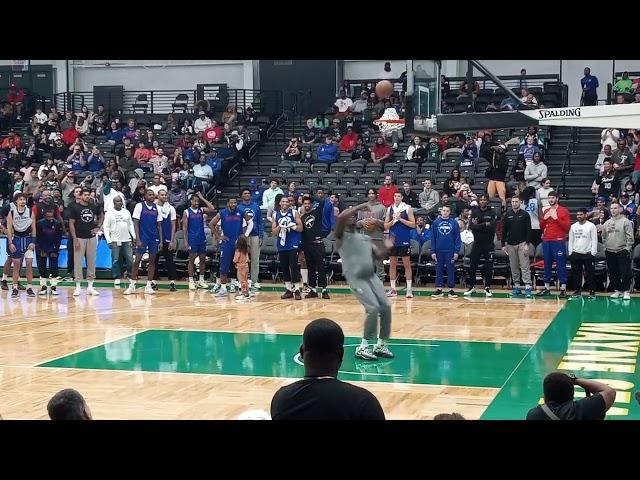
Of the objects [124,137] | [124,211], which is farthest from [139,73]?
[124,211]

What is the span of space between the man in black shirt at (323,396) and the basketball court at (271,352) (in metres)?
4.23

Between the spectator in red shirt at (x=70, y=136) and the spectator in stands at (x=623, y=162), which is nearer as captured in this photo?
the spectator in stands at (x=623, y=162)

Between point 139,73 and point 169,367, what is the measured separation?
2357 centimetres

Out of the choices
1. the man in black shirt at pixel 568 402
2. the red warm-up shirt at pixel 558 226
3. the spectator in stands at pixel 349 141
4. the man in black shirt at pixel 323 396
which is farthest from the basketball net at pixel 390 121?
the man in black shirt at pixel 323 396

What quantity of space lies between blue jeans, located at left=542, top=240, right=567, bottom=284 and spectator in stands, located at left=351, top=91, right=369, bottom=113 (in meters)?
10.4

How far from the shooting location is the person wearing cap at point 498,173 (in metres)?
19.2

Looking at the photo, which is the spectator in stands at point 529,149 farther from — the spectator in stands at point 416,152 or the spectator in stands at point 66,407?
the spectator in stands at point 66,407

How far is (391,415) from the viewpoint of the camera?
8133 mm

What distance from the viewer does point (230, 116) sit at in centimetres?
2678

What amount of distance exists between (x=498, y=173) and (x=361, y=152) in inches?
200

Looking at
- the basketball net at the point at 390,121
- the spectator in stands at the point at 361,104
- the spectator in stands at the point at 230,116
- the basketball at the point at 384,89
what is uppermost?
the basketball at the point at 384,89

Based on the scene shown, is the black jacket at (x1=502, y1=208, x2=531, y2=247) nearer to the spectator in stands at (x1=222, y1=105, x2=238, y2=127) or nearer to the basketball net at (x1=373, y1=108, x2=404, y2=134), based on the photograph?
the basketball net at (x1=373, y1=108, x2=404, y2=134)

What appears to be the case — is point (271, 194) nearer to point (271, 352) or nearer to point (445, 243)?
point (445, 243)

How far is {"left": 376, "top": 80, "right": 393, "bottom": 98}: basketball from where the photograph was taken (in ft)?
82.1
